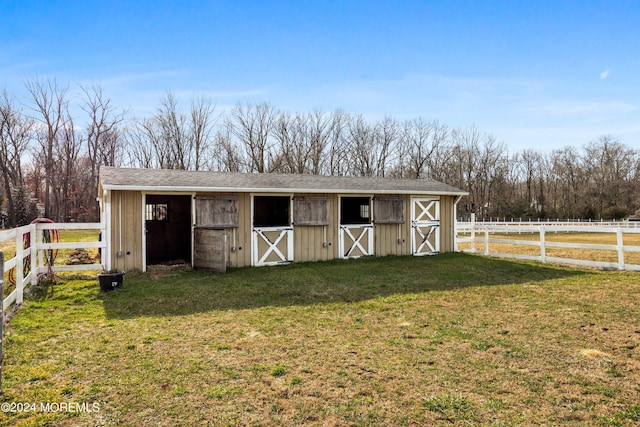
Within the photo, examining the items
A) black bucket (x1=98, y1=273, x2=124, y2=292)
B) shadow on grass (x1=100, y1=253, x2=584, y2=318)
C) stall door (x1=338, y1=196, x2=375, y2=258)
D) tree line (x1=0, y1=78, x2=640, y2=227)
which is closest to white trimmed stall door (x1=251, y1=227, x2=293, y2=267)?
shadow on grass (x1=100, y1=253, x2=584, y2=318)

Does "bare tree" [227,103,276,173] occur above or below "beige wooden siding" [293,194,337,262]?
above

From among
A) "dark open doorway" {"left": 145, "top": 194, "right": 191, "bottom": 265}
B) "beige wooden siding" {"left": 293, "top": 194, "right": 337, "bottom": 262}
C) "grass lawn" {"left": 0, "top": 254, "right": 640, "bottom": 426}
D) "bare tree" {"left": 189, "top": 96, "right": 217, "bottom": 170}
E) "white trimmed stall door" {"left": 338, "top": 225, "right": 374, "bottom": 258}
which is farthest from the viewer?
"bare tree" {"left": 189, "top": 96, "right": 217, "bottom": 170}

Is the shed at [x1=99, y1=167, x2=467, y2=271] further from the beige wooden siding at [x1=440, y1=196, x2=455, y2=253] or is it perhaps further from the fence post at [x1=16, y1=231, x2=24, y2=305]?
the fence post at [x1=16, y1=231, x2=24, y2=305]

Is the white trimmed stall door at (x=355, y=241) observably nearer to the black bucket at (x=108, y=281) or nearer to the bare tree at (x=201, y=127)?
A: the black bucket at (x=108, y=281)

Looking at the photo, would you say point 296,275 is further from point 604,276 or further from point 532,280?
point 604,276

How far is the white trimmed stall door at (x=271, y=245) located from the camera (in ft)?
31.8

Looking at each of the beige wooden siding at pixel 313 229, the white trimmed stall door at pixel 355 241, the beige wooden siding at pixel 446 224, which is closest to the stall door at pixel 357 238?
the white trimmed stall door at pixel 355 241

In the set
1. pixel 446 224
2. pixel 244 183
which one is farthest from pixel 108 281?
pixel 446 224

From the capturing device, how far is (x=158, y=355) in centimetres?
366

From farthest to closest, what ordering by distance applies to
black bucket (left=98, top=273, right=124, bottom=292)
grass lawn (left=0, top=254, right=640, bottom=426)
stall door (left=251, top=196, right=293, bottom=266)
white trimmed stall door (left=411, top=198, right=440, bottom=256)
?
white trimmed stall door (left=411, top=198, right=440, bottom=256)
stall door (left=251, top=196, right=293, bottom=266)
black bucket (left=98, top=273, right=124, bottom=292)
grass lawn (left=0, top=254, right=640, bottom=426)

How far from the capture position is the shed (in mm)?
8484

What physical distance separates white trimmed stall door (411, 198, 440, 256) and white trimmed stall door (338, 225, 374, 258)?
1.59 metres

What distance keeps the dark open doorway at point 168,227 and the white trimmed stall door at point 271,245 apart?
121 inches

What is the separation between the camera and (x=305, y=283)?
24.2 feet
